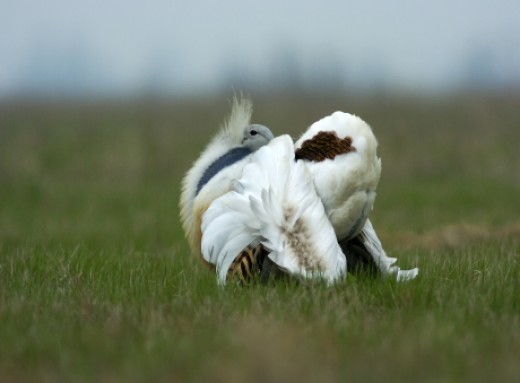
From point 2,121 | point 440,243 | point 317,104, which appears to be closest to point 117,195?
point 440,243

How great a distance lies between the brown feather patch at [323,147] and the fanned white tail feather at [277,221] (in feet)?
0.23

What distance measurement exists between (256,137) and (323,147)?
0.56 metres

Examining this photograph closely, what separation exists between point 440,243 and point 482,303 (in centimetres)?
355

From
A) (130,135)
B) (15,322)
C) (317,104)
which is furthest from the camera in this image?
(317,104)

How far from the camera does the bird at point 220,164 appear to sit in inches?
186

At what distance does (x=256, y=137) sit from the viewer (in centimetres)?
490

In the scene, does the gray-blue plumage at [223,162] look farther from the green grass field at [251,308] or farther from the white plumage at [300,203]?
the green grass field at [251,308]

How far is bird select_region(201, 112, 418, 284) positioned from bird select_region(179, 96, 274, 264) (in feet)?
0.49

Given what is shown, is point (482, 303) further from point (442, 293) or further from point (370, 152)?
point (370, 152)

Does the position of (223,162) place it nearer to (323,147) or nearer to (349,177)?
(323,147)

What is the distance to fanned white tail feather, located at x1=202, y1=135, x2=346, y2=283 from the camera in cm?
423

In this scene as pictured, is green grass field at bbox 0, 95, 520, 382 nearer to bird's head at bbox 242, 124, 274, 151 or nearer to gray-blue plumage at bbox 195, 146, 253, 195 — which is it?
gray-blue plumage at bbox 195, 146, 253, 195

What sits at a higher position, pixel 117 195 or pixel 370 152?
pixel 370 152

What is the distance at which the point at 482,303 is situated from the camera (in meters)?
4.08
